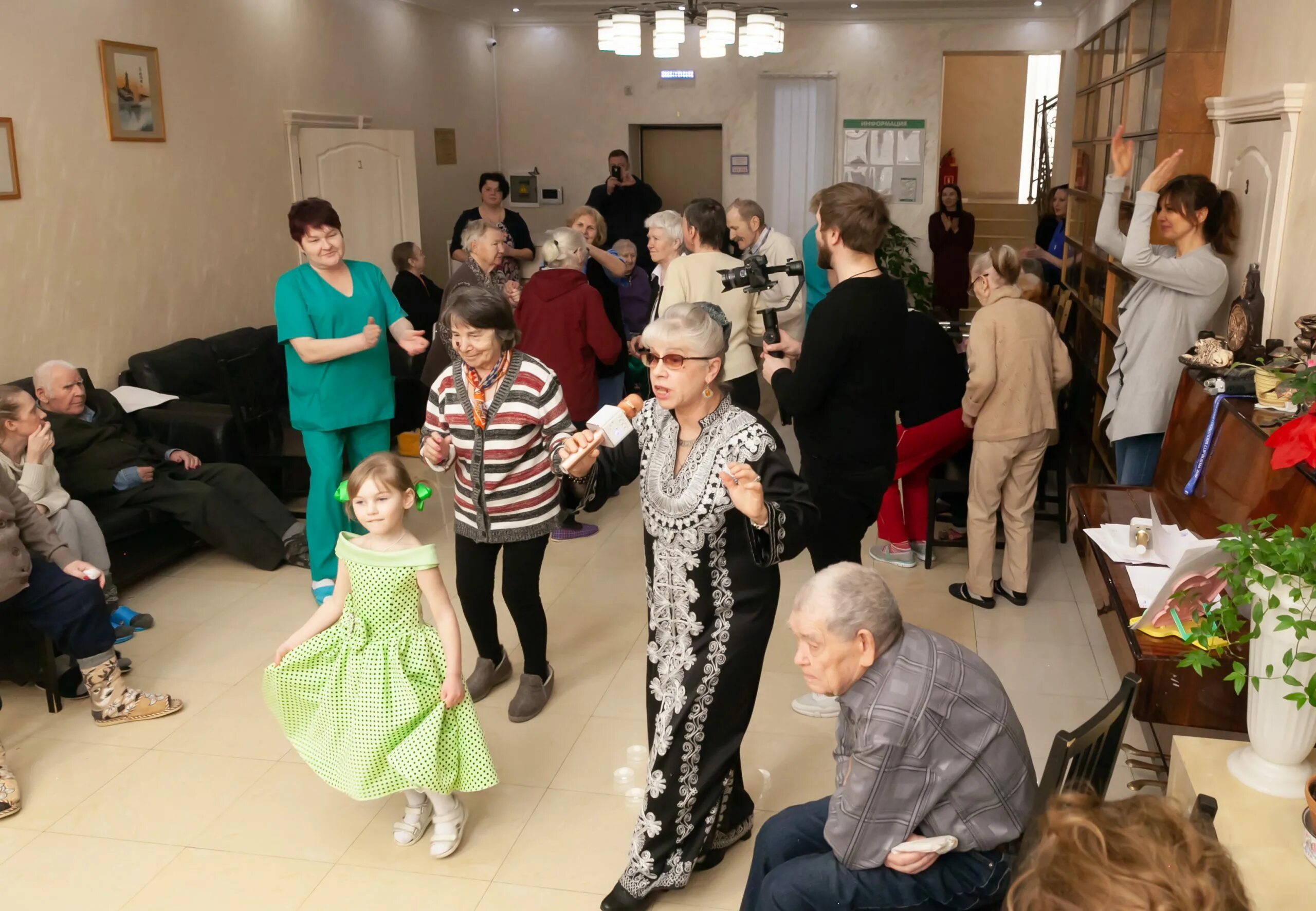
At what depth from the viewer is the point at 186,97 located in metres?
6.16

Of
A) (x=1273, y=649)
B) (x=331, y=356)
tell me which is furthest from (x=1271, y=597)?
(x=331, y=356)

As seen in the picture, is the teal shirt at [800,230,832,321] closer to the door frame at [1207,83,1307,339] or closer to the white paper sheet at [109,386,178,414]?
the door frame at [1207,83,1307,339]

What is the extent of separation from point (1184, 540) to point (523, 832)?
2075 mm

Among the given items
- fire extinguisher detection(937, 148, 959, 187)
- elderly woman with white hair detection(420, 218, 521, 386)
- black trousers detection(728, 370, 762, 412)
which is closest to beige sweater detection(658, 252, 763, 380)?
black trousers detection(728, 370, 762, 412)

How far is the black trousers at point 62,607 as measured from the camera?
3.63 m

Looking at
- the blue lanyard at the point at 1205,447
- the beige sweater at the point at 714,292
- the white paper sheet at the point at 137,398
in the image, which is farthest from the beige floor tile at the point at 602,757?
the white paper sheet at the point at 137,398

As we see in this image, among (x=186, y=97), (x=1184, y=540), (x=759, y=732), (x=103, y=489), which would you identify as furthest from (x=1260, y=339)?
(x=186, y=97)

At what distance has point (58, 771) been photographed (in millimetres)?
3426

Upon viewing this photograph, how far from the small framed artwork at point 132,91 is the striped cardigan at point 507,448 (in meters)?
3.30

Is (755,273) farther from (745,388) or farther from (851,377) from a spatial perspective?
(745,388)

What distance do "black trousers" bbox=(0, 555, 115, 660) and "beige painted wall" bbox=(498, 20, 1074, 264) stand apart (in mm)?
7944

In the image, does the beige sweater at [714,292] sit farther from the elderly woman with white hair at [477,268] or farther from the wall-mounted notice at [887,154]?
the wall-mounted notice at [887,154]

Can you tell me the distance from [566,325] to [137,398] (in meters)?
2.18

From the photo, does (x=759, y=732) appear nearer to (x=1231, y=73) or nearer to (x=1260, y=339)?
(x=1260, y=339)
